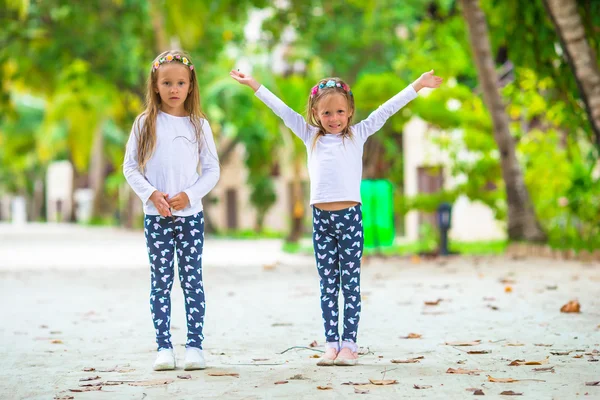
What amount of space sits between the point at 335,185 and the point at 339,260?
457mm

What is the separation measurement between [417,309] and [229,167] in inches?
1594

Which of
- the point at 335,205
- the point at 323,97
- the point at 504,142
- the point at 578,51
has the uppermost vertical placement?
the point at 578,51

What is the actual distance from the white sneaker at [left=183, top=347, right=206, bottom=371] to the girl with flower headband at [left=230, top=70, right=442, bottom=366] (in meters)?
0.71

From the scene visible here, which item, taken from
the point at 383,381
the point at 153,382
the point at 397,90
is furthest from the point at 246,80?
the point at 397,90

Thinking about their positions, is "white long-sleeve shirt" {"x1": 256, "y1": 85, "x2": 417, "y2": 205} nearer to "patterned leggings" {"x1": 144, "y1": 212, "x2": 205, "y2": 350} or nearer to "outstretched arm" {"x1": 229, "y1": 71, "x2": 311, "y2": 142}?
"outstretched arm" {"x1": 229, "y1": 71, "x2": 311, "y2": 142}

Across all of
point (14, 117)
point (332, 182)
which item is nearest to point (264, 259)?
point (14, 117)

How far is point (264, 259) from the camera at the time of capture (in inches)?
698

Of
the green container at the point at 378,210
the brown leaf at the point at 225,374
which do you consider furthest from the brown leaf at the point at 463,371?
the green container at the point at 378,210

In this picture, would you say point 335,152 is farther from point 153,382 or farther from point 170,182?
point 153,382

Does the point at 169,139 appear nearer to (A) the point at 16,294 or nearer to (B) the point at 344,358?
(B) the point at 344,358

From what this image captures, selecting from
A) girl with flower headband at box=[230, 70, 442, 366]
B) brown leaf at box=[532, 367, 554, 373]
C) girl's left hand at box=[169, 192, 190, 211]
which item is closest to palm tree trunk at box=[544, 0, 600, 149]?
girl with flower headband at box=[230, 70, 442, 366]

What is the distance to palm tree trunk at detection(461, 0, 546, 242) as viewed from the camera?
15.5 m

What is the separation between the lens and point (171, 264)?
5.81 metres

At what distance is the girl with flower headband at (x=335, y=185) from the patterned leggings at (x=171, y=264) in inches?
27.7
